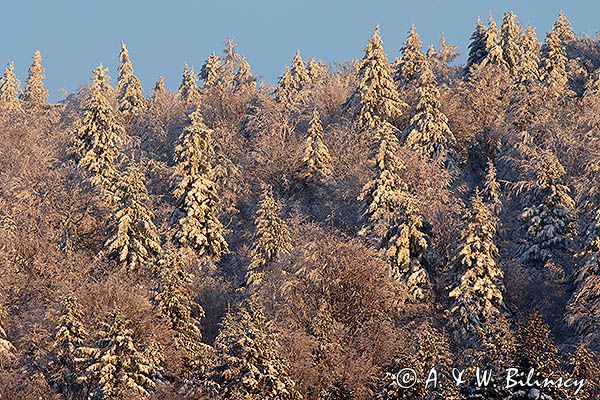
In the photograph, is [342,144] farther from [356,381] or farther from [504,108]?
[356,381]

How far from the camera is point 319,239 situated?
162 feet

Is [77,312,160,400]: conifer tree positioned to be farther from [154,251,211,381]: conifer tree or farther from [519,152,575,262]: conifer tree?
[519,152,575,262]: conifer tree

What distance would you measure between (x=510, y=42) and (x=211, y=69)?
122 ft

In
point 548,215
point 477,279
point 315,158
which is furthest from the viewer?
point 315,158

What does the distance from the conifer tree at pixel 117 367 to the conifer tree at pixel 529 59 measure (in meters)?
53.5

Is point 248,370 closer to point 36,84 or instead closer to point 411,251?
point 411,251

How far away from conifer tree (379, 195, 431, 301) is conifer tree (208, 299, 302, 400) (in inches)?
693

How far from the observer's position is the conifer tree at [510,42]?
88.7 meters

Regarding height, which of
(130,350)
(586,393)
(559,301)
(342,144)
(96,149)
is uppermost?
(342,144)

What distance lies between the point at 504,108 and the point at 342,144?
15.9 meters

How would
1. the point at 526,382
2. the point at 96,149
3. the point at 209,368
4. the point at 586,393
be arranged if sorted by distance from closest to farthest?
the point at 526,382, the point at 586,393, the point at 209,368, the point at 96,149

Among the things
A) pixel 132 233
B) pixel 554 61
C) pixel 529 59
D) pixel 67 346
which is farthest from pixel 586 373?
pixel 554 61

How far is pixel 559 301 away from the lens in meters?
46.3

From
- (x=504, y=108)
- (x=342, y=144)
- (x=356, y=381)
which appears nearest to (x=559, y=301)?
(x=356, y=381)
